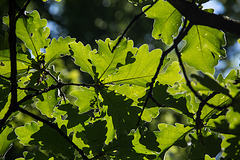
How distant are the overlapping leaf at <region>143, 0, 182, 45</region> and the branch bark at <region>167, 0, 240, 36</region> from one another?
9.2 inches

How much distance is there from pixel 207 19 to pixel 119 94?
545 millimetres

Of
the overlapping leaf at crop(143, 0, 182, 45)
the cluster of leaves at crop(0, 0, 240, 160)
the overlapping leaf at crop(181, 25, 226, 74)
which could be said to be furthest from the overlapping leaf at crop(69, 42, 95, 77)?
the overlapping leaf at crop(181, 25, 226, 74)

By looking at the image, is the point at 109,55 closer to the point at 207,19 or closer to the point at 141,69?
the point at 141,69

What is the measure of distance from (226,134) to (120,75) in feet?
1.89

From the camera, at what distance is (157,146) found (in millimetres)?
1360

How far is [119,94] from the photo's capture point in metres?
1.46

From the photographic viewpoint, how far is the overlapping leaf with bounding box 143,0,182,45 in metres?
1.48

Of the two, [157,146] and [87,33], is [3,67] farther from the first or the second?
[87,33]

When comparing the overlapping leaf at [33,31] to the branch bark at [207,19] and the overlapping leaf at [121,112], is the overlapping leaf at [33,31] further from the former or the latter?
the branch bark at [207,19]

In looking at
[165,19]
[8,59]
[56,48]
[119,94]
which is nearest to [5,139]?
[8,59]

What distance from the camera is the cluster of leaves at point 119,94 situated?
1354 mm

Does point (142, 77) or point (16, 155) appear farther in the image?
point (16, 155)

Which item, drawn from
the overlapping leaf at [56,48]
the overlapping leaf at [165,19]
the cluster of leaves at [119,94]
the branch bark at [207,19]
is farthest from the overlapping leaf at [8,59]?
the branch bark at [207,19]

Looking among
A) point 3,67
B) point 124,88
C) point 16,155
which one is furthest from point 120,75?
point 16,155
